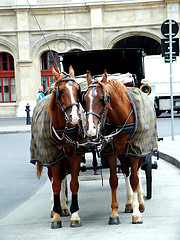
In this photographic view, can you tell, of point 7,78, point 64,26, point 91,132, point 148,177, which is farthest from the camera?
point 7,78

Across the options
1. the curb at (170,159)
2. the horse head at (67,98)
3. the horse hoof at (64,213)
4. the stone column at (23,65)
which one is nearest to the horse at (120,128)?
the horse head at (67,98)

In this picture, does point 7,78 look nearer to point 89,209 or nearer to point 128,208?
point 89,209

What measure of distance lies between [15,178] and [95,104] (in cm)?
458

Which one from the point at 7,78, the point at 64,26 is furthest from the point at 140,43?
the point at 7,78

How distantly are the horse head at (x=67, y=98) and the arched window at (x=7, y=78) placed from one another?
28.4m

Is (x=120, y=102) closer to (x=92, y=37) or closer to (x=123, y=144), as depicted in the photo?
(x=123, y=144)

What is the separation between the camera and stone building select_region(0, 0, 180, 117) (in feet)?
101

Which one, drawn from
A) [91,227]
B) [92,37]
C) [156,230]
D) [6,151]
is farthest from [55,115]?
[92,37]

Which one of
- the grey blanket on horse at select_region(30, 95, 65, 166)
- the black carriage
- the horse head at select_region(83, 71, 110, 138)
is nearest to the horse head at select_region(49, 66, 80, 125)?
the horse head at select_region(83, 71, 110, 138)

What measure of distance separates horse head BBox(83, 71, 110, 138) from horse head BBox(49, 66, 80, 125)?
13cm

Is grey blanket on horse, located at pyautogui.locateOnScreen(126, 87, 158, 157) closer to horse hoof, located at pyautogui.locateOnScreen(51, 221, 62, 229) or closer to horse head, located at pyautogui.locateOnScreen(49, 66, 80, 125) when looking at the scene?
horse head, located at pyautogui.locateOnScreen(49, 66, 80, 125)

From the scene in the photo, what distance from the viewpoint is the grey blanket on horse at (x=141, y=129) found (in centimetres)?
527

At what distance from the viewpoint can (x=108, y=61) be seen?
848cm

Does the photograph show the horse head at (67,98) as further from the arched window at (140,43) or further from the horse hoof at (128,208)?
the arched window at (140,43)
